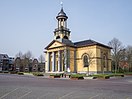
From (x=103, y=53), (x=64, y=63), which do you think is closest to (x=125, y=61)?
A: (x=103, y=53)

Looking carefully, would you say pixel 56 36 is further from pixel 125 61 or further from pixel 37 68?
pixel 37 68

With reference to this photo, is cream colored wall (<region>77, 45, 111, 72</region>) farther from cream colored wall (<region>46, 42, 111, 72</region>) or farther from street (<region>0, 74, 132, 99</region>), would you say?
street (<region>0, 74, 132, 99</region>)

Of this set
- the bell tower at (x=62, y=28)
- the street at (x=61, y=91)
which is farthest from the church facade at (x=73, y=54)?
the street at (x=61, y=91)

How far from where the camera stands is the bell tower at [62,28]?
7562 cm

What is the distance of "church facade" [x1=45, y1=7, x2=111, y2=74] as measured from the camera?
215ft

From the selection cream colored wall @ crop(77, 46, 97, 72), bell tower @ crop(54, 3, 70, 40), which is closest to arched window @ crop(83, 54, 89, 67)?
cream colored wall @ crop(77, 46, 97, 72)

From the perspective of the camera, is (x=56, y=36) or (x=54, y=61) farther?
(x=56, y=36)

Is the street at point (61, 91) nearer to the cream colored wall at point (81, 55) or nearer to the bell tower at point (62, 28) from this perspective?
the cream colored wall at point (81, 55)

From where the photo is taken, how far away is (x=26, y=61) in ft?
335

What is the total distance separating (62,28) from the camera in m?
75.7

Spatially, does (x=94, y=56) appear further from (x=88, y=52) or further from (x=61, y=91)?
(x=61, y=91)

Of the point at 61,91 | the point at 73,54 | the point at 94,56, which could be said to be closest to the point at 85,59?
the point at 73,54

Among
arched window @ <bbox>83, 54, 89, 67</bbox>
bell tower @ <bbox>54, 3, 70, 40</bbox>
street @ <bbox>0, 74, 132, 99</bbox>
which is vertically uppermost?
bell tower @ <bbox>54, 3, 70, 40</bbox>

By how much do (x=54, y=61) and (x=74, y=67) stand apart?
28.0ft
